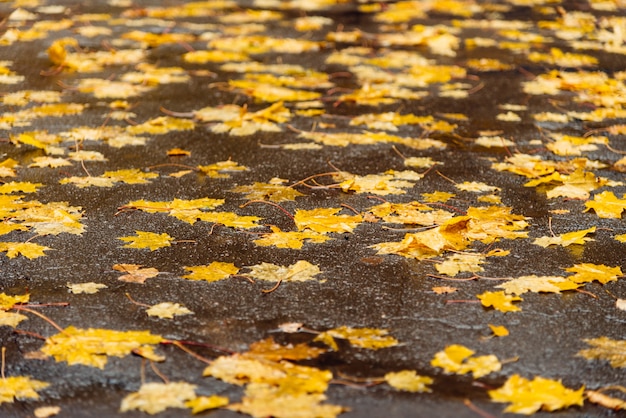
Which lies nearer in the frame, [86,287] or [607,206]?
[86,287]

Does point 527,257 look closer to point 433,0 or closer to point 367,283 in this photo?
point 367,283

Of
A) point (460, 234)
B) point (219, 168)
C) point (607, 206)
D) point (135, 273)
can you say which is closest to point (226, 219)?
point (135, 273)

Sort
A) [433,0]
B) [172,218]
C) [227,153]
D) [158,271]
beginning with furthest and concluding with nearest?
[433,0], [227,153], [172,218], [158,271]

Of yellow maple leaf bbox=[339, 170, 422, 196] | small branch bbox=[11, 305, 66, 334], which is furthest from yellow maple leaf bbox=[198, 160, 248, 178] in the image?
small branch bbox=[11, 305, 66, 334]

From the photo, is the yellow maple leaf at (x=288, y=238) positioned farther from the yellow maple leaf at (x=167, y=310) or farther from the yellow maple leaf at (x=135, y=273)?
the yellow maple leaf at (x=167, y=310)

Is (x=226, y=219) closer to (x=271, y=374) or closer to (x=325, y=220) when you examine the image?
(x=325, y=220)

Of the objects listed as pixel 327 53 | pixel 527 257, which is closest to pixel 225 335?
pixel 527 257

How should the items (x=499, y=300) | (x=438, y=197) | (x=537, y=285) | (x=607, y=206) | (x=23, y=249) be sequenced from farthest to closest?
(x=438, y=197) → (x=607, y=206) → (x=23, y=249) → (x=537, y=285) → (x=499, y=300)
